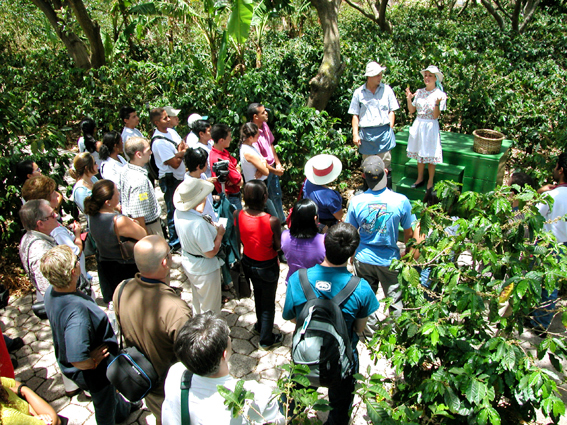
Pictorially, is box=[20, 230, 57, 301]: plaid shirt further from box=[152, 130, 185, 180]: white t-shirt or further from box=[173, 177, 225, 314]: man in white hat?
box=[152, 130, 185, 180]: white t-shirt

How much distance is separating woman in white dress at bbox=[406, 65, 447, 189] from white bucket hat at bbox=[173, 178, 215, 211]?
3589 mm

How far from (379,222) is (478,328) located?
1457 millimetres

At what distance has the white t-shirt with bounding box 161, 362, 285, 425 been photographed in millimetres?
2023

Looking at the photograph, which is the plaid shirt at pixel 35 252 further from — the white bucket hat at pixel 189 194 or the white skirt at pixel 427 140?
the white skirt at pixel 427 140

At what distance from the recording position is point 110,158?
521cm

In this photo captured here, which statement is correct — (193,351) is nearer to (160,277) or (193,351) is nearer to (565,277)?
(160,277)

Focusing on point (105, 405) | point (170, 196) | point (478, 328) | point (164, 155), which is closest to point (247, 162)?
point (164, 155)

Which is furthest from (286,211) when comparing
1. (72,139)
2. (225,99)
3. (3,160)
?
(72,139)

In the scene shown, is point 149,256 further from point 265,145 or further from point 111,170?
point 265,145

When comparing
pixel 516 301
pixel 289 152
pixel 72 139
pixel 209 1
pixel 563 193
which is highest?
pixel 209 1

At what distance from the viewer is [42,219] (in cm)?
373

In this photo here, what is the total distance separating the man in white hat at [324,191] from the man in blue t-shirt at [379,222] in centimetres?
59

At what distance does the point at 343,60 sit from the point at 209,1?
300 centimetres

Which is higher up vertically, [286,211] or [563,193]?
[563,193]
